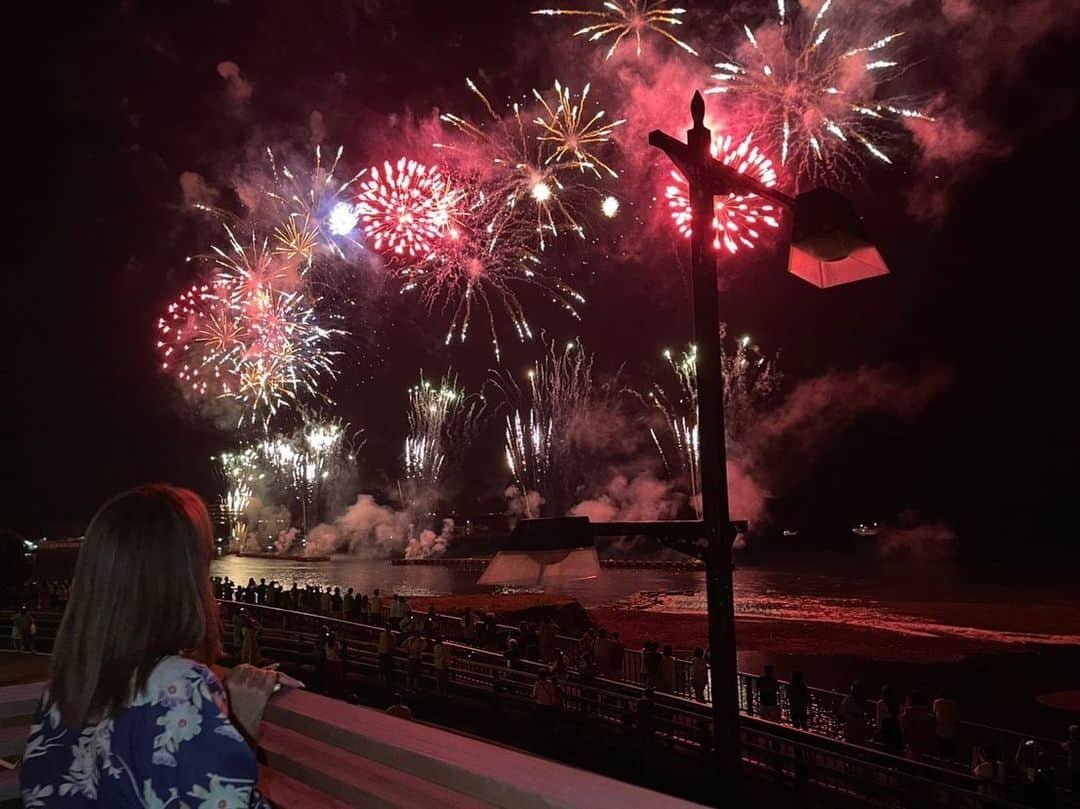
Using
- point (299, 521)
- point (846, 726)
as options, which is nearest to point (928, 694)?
point (846, 726)

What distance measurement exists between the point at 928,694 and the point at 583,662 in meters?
12.1

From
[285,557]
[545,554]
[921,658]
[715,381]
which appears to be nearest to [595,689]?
[545,554]

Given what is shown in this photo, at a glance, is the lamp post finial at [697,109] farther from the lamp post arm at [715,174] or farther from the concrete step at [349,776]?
the concrete step at [349,776]

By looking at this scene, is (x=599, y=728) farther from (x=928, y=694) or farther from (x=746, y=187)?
(x=928, y=694)

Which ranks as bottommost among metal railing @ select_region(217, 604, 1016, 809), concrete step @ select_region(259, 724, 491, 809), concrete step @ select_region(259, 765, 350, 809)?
metal railing @ select_region(217, 604, 1016, 809)

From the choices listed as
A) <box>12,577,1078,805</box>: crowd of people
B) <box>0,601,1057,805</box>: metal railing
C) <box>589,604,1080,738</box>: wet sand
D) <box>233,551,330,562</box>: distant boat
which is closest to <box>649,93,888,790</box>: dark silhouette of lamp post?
<box>12,577,1078,805</box>: crowd of people

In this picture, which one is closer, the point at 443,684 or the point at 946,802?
the point at 946,802

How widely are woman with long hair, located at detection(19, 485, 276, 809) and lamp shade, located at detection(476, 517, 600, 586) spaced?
350 cm

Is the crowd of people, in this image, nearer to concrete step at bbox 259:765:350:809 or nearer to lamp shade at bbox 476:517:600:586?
lamp shade at bbox 476:517:600:586

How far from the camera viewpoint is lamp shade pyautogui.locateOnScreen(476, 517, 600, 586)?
5.51 meters

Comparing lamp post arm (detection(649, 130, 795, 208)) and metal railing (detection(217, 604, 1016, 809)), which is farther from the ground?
lamp post arm (detection(649, 130, 795, 208))

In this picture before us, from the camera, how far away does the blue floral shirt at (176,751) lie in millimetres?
1753

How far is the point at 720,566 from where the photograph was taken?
5141 mm

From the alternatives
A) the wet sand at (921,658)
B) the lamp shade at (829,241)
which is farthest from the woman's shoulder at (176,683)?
the wet sand at (921,658)
